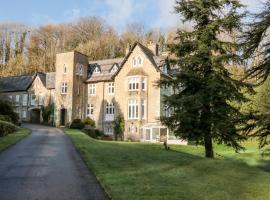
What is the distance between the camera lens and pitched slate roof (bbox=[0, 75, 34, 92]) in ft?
213

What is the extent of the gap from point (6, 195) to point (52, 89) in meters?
51.3

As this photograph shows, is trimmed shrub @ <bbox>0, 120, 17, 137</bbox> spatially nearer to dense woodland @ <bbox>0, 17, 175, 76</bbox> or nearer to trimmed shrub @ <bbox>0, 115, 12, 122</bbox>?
trimmed shrub @ <bbox>0, 115, 12, 122</bbox>

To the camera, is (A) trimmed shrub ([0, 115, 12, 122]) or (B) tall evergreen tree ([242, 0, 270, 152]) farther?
(A) trimmed shrub ([0, 115, 12, 122])

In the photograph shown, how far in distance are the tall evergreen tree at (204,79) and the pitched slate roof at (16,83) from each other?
144 feet

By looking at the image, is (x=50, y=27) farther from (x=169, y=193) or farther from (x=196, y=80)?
(x=169, y=193)

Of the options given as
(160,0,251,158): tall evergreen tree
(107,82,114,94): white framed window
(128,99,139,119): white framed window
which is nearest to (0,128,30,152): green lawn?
(160,0,251,158): tall evergreen tree

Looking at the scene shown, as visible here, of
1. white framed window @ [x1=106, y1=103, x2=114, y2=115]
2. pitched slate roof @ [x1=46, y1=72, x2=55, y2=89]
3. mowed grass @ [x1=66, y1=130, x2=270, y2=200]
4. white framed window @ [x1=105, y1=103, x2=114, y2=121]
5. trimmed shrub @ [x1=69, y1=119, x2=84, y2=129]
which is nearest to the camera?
mowed grass @ [x1=66, y1=130, x2=270, y2=200]

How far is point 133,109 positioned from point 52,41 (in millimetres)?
36790

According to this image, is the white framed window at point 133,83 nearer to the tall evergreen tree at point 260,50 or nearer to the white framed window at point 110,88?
the white framed window at point 110,88

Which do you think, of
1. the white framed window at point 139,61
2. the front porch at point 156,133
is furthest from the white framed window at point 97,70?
the front porch at point 156,133

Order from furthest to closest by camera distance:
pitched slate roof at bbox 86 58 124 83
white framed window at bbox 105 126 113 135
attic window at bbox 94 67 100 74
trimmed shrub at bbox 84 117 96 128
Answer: attic window at bbox 94 67 100 74
pitched slate roof at bbox 86 58 124 83
trimmed shrub at bbox 84 117 96 128
white framed window at bbox 105 126 113 135

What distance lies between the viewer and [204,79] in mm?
23266

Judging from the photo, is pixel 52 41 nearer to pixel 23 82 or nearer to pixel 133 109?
pixel 23 82

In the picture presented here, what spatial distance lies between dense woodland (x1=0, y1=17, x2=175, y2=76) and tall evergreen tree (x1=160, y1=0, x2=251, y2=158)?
172 feet
